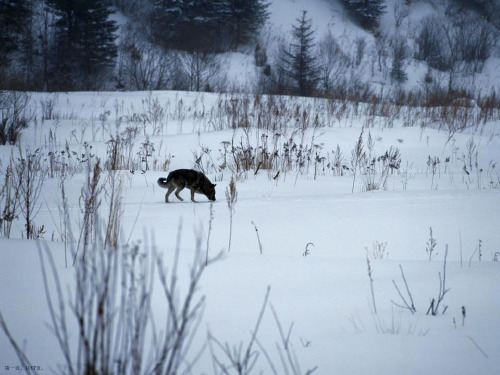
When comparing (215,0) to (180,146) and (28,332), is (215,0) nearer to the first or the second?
(180,146)

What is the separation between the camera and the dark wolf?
418 cm

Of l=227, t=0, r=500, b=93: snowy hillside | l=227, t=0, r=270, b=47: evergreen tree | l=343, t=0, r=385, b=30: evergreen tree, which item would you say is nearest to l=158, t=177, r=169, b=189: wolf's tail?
l=227, t=0, r=500, b=93: snowy hillside

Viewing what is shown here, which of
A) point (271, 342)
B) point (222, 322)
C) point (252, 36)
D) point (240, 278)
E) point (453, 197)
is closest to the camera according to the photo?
point (271, 342)

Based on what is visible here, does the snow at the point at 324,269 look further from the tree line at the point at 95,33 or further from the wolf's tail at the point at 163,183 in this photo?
the tree line at the point at 95,33

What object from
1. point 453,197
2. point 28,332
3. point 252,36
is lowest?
point 28,332

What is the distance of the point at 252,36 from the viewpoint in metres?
24.5

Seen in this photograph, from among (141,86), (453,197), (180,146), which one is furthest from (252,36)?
(453,197)

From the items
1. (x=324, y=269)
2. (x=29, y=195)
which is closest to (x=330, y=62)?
(x=29, y=195)

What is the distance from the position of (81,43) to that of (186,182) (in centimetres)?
2092

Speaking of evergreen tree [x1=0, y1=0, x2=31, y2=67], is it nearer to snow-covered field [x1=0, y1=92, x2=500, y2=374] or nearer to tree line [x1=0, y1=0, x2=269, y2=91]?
tree line [x1=0, y1=0, x2=269, y2=91]

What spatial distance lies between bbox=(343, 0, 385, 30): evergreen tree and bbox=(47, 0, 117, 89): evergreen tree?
18.7m

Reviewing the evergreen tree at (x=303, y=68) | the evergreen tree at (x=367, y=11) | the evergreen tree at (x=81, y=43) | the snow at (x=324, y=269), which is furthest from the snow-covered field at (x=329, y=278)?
the evergreen tree at (x=367, y=11)

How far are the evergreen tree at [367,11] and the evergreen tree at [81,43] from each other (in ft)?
61.4

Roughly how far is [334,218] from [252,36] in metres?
24.2
